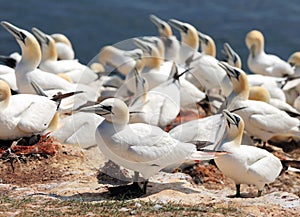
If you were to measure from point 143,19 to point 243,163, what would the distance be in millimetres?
11431

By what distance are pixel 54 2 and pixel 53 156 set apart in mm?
12300

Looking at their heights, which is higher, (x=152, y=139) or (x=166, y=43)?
(x=152, y=139)

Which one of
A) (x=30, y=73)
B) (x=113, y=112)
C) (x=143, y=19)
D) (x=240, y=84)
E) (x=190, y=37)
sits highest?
(x=113, y=112)

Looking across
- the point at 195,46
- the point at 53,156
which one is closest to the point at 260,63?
the point at 195,46

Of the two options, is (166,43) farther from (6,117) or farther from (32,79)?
(6,117)

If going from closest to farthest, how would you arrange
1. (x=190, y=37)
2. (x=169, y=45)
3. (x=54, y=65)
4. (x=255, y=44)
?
(x=54, y=65) < (x=255, y=44) < (x=190, y=37) < (x=169, y=45)

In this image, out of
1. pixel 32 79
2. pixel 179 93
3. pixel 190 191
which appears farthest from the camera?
pixel 179 93

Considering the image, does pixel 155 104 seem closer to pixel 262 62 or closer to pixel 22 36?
pixel 22 36

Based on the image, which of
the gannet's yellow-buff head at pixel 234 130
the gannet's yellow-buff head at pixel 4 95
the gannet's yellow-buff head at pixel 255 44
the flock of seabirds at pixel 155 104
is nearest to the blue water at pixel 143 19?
the gannet's yellow-buff head at pixel 255 44

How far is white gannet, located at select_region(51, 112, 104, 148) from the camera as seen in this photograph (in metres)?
9.54

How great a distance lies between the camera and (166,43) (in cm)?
1476

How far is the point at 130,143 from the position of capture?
7461 millimetres

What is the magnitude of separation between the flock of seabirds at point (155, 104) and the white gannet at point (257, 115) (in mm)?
14

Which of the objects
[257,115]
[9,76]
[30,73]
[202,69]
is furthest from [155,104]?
[202,69]
